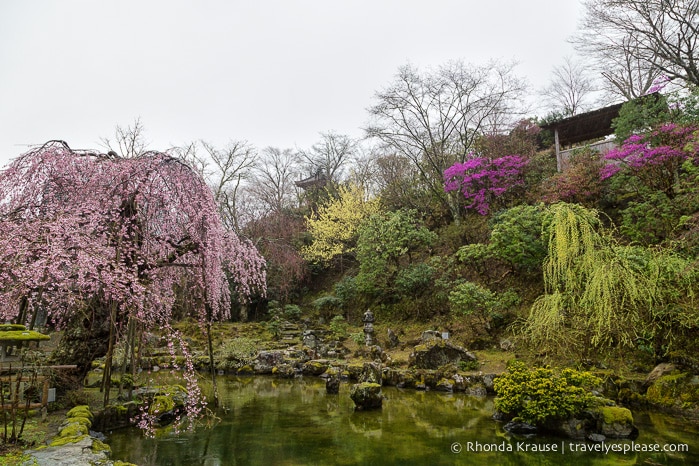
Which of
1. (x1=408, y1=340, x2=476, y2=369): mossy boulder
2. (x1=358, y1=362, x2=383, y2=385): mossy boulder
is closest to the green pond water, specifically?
(x1=358, y1=362, x2=383, y2=385): mossy boulder

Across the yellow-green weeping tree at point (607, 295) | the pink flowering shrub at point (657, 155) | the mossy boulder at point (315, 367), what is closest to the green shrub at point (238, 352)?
the mossy boulder at point (315, 367)

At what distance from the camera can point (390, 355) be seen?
12.8 m

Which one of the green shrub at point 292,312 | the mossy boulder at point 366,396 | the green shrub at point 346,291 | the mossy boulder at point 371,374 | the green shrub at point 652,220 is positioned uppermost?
the green shrub at point 652,220

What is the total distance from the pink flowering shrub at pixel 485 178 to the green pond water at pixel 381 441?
955 centimetres

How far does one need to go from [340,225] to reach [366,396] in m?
13.3

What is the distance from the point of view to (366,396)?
8328mm

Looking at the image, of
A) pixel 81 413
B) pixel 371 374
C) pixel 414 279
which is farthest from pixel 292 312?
pixel 81 413

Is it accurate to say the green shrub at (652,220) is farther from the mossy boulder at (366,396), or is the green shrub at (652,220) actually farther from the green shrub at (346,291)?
the green shrub at (346,291)

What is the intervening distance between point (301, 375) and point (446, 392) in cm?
507

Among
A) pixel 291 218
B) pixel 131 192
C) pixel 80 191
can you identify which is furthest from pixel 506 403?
pixel 291 218

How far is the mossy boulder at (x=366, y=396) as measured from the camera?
328 inches

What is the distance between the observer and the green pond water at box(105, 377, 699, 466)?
553 centimetres

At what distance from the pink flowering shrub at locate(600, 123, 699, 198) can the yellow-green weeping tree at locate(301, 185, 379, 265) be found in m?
11.1

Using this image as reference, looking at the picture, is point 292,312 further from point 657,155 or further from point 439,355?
point 657,155
